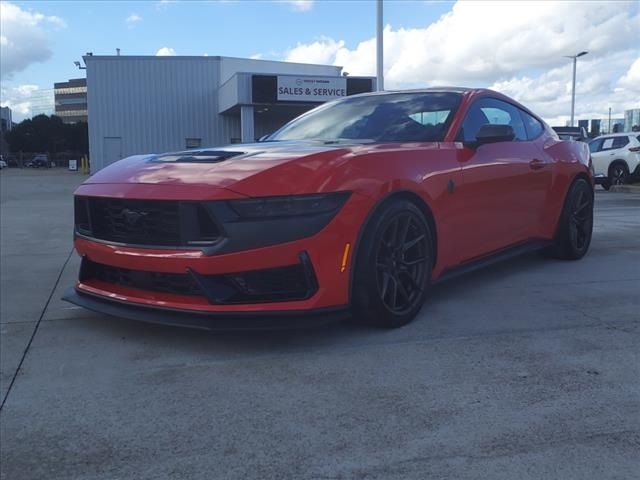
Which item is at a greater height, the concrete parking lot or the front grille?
the front grille

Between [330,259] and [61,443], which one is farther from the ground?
[330,259]

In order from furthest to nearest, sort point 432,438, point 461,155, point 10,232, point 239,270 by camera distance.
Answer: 1. point 10,232
2. point 461,155
3. point 239,270
4. point 432,438

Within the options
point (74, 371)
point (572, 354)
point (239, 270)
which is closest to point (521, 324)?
point (572, 354)

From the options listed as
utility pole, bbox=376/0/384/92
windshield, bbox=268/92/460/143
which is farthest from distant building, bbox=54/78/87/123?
windshield, bbox=268/92/460/143

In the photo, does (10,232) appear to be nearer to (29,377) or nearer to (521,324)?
(29,377)

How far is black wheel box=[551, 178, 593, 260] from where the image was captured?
5504 millimetres

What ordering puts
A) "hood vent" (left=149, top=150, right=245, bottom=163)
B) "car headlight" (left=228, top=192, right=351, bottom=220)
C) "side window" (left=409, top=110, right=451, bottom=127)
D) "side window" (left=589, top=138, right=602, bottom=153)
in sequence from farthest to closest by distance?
"side window" (left=589, top=138, right=602, bottom=153) → "side window" (left=409, top=110, right=451, bottom=127) → "hood vent" (left=149, top=150, right=245, bottom=163) → "car headlight" (left=228, top=192, right=351, bottom=220)

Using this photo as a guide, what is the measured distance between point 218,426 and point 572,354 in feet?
6.26

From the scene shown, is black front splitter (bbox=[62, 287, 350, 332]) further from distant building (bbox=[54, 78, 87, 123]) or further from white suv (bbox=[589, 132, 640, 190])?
distant building (bbox=[54, 78, 87, 123])

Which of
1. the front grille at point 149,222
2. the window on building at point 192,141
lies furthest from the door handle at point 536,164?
the window on building at point 192,141

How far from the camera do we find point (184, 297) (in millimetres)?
3258

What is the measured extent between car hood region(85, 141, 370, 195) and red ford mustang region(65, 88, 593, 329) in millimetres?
10

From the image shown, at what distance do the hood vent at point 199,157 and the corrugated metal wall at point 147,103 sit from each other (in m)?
29.4

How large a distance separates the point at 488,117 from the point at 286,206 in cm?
222
